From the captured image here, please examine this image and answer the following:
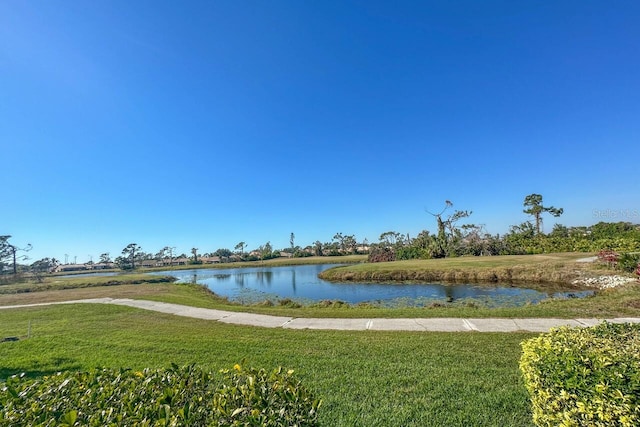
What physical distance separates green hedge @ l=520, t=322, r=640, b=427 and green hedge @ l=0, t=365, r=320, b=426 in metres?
1.95

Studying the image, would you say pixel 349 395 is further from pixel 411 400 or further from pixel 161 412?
pixel 161 412

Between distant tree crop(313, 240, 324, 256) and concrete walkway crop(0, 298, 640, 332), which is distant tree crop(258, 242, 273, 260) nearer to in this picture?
distant tree crop(313, 240, 324, 256)

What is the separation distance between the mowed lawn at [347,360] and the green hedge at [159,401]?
1.65 m

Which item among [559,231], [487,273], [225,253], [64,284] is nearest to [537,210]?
[559,231]

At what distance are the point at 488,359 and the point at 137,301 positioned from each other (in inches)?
538

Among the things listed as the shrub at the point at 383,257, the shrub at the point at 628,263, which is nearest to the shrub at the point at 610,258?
the shrub at the point at 628,263

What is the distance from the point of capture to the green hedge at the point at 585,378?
198cm

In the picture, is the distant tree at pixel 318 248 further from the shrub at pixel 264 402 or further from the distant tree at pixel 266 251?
the shrub at pixel 264 402

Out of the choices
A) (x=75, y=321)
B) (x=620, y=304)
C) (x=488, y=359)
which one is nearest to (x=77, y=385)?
(x=488, y=359)

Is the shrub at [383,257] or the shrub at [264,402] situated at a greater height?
the shrub at [264,402]

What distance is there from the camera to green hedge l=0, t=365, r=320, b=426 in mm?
1617

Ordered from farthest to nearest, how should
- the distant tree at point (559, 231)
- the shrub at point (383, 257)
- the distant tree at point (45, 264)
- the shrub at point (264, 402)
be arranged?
1. the distant tree at point (45, 264)
2. the shrub at point (383, 257)
3. the distant tree at point (559, 231)
4. the shrub at point (264, 402)

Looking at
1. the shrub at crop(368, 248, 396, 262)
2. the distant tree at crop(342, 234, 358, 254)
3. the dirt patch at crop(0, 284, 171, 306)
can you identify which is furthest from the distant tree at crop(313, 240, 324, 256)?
the dirt patch at crop(0, 284, 171, 306)

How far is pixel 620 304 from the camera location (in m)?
8.33
